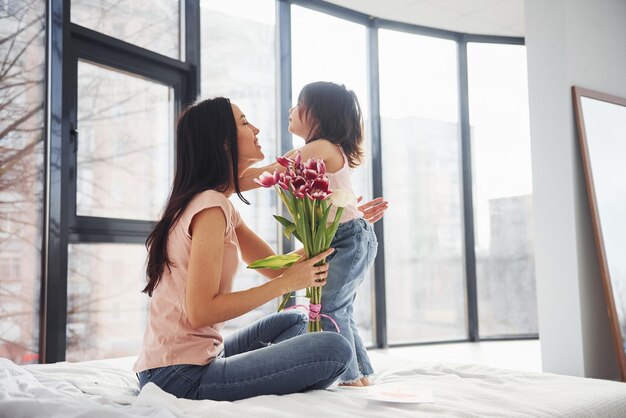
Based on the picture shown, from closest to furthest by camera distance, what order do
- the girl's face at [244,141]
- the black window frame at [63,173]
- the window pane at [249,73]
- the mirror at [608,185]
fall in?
the girl's face at [244,141] → the black window frame at [63,173] → the mirror at [608,185] → the window pane at [249,73]

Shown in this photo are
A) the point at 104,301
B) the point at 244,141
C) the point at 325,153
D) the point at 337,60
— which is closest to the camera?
the point at 244,141

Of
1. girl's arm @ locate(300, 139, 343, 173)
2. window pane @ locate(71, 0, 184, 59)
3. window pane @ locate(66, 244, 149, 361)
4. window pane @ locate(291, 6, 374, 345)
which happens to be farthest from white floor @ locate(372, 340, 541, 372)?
window pane @ locate(71, 0, 184, 59)

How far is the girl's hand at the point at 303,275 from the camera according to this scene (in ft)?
4.97

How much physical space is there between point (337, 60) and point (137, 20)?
5.76ft

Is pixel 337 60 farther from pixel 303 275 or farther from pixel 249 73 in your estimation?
pixel 303 275

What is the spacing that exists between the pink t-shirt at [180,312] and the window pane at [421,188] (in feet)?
11.4

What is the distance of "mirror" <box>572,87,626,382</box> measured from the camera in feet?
10.7

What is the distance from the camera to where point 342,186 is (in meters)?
2.04

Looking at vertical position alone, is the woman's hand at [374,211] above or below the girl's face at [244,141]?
below

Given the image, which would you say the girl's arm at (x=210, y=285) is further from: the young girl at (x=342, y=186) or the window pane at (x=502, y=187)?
the window pane at (x=502, y=187)

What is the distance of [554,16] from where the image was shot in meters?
3.50

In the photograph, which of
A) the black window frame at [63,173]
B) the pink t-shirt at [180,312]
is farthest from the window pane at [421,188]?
the pink t-shirt at [180,312]

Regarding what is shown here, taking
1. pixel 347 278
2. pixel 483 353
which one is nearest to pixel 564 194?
pixel 483 353

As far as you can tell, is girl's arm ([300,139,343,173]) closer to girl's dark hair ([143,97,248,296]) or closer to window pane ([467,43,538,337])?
girl's dark hair ([143,97,248,296])
